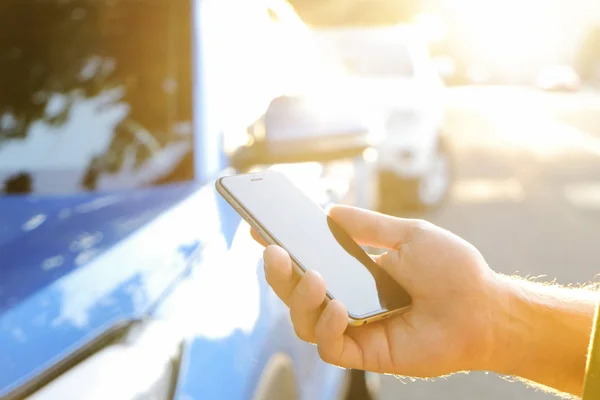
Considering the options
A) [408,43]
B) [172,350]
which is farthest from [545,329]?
[408,43]

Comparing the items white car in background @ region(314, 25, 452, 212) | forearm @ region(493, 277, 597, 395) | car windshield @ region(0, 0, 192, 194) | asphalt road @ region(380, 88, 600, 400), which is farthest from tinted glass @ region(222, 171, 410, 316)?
white car in background @ region(314, 25, 452, 212)

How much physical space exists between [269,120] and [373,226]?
537mm

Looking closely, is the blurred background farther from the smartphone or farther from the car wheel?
the smartphone

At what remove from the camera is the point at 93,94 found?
1.88 meters

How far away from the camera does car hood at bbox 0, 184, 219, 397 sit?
102cm

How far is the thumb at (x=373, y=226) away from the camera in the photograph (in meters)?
1.57

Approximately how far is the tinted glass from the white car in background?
172 inches

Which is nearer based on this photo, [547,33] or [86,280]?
[86,280]

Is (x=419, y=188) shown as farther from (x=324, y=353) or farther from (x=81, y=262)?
(x=81, y=262)

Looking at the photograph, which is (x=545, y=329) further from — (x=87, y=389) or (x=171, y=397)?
(x=87, y=389)

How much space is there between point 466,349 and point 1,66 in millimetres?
1426

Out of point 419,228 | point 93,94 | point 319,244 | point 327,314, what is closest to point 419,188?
point 93,94

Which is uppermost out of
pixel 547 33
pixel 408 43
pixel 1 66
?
pixel 1 66

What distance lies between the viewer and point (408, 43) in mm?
7059
